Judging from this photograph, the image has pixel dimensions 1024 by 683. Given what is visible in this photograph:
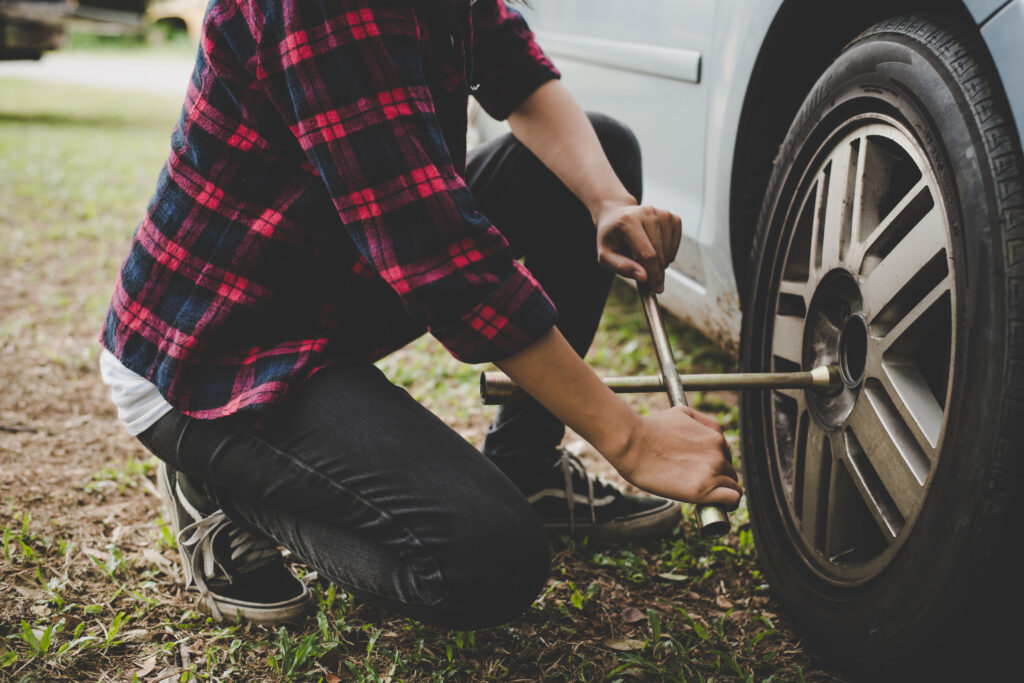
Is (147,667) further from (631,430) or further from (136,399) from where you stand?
(631,430)

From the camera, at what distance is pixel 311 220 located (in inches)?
48.0

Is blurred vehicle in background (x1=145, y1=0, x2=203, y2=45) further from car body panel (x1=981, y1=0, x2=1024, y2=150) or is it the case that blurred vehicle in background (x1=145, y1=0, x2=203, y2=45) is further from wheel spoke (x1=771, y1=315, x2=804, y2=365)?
car body panel (x1=981, y1=0, x2=1024, y2=150)

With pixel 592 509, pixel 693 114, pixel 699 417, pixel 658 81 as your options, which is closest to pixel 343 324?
pixel 699 417

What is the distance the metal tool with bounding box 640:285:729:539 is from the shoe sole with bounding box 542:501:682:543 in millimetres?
473

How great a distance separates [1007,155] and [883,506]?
1.63 ft

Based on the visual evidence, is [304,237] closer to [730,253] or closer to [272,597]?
[272,597]

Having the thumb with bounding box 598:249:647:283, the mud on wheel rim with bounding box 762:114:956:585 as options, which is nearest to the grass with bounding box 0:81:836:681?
the mud on wheel rim with bounding box 762:114:956:585

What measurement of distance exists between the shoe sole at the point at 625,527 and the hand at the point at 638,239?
473 mm

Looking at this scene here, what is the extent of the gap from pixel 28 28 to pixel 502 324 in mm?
9958

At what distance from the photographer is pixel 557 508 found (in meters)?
1.75

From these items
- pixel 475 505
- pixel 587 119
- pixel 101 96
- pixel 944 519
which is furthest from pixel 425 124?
pixel 101 96

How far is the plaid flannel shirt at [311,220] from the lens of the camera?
1.07 m

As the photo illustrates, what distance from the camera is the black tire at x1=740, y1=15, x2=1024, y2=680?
1019 mm

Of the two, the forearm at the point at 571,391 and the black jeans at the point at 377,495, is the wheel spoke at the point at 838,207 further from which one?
the black jeans at the point at 377,495
